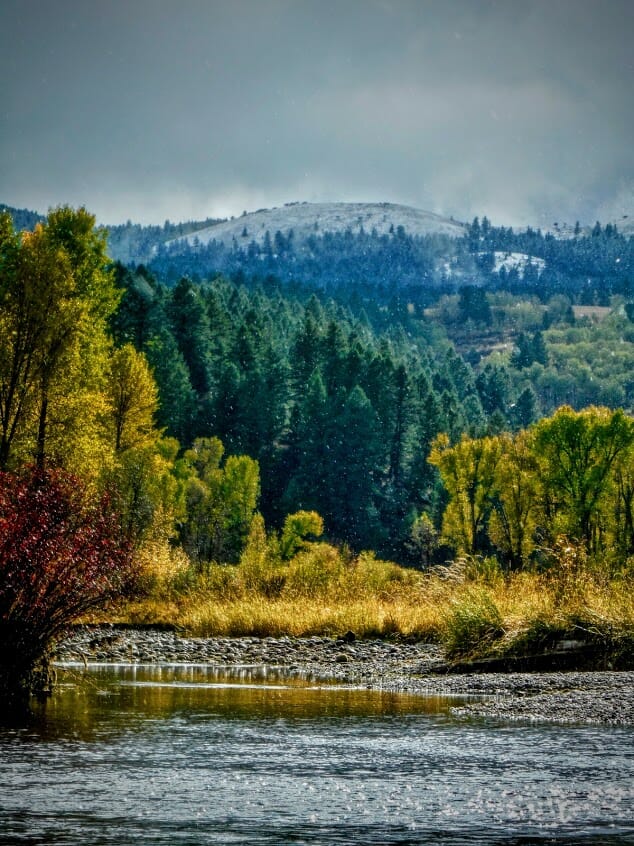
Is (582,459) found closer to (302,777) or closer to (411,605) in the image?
(411,605)

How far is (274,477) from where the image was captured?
123875 millimetres

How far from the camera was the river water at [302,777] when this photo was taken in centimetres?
968

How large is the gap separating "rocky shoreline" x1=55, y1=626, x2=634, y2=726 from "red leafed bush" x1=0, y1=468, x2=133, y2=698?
1.63m

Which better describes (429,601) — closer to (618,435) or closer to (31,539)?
(31,539)

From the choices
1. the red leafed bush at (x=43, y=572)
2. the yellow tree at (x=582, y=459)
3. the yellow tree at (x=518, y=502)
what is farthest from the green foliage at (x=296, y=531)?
the red leafed bush at (x=43, y=572)

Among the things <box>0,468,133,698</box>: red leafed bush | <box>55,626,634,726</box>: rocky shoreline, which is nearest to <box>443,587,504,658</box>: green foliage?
<box>55,626,634,726</box>: rocky shoreline

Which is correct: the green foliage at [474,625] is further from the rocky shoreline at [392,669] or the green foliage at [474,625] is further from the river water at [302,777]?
the river water at [302,777]

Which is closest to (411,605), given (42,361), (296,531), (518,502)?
(42,361)

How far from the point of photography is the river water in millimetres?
9680

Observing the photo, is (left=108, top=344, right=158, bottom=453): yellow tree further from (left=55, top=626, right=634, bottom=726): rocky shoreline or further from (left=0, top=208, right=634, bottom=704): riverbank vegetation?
(left=55, top=626, right=634, bottom=726): rocky shoreline

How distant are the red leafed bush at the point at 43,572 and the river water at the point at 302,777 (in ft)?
3.47

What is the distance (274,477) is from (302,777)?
11190 cm

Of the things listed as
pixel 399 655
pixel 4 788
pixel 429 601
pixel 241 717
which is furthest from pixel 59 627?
pixel 429 601

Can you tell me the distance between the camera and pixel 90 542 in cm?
1841
